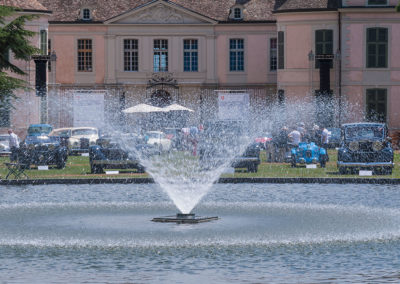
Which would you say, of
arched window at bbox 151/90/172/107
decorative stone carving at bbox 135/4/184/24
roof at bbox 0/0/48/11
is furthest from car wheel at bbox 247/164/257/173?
decorative stone carving at bbox 135/4/184/24

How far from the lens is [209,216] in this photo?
20797 mm

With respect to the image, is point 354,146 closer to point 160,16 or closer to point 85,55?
point 160,16

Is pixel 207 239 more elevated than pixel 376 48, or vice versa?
pixel 376 48

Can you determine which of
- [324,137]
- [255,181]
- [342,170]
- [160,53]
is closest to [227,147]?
[324,137]

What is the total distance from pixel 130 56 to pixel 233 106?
495 inches

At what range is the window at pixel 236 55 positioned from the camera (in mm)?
74562

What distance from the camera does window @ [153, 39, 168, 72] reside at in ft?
245

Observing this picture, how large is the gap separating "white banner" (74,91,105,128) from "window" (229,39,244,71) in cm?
1050

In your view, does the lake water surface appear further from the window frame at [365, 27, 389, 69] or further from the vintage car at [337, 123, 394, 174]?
the window frame at [365, 27, 389, 69]

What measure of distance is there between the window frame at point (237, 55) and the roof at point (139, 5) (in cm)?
177

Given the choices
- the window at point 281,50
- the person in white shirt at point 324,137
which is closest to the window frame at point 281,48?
the window at point 281,50

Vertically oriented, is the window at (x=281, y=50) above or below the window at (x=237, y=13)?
below

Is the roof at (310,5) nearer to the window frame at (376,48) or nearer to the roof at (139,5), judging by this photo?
the window frame at (376,48)

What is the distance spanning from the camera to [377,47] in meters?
61.0
